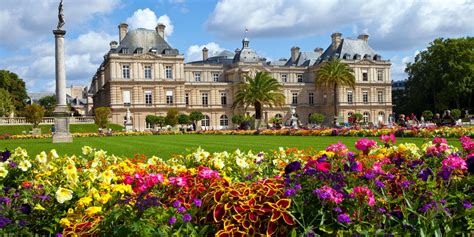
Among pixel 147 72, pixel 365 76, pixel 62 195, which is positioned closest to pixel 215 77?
pixel 147 72

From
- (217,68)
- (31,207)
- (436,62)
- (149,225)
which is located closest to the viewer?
(149,225)

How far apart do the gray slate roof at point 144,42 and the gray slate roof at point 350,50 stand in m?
26.7

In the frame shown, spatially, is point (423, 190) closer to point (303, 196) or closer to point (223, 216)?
point (303, 196)

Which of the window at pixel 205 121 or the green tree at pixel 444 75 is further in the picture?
the window at pixel 205 121

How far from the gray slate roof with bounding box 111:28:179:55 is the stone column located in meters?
37.8

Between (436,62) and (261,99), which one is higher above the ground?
(436,62)

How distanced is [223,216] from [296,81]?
8112 centimetres

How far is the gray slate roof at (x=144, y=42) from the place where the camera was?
69812 mm

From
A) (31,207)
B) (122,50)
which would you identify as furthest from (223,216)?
(122,50)

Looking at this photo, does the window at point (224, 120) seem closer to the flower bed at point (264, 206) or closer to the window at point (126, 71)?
the window at point (126, 71)

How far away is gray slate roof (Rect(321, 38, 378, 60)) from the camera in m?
81.1

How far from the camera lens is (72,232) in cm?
430

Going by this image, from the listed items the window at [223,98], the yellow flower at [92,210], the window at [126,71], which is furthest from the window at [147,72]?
the yellow flower at [92,210]

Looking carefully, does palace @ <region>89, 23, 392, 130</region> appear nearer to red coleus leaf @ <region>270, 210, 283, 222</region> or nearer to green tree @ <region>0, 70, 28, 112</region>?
green tree @ <region>0, 70, 28, 112</region>
